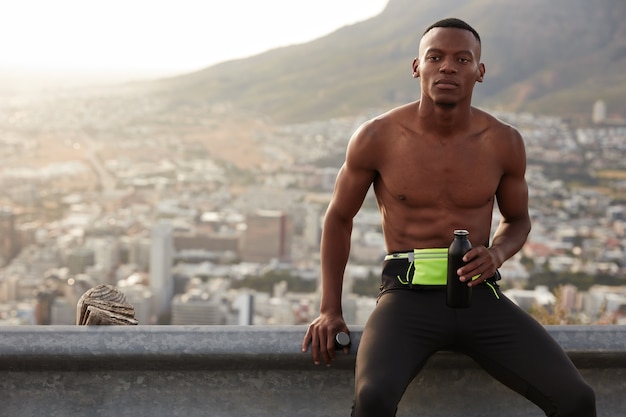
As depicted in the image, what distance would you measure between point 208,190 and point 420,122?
42.2m

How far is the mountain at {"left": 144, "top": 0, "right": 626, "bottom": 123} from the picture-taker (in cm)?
5203

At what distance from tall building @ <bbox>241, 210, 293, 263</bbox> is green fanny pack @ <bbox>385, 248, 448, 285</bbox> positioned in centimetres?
3187

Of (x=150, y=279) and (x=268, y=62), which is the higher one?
(x=268, y=62)

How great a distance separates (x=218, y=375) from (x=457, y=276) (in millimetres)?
830

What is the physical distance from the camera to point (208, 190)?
4466 centimetres

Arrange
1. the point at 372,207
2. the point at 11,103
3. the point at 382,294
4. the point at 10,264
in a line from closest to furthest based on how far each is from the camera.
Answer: the point at 382,294
the point at 10,264
the point at 372,207
the point at 11,103

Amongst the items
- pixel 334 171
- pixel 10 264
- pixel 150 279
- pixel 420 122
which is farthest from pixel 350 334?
pixel 334 171

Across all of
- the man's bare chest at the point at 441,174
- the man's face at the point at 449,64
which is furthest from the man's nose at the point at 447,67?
the man's bare chest at the point at 441,174

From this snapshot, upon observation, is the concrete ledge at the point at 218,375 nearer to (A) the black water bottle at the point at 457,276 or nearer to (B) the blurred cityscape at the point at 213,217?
(A) the black water bottle at the point at 457,276

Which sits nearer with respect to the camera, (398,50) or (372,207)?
(372,207)

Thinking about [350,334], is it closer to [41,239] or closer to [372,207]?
[41,239]

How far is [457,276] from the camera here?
102 inches

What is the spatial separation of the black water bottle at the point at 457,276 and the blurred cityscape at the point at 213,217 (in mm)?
17362

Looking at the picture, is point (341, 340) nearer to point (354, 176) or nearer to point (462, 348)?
point (462, 348)
